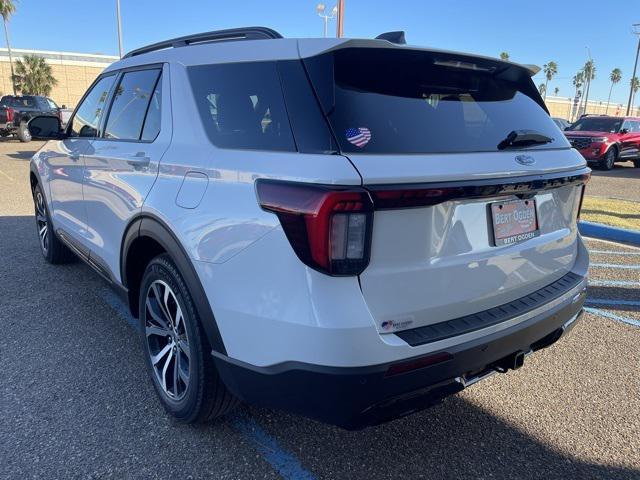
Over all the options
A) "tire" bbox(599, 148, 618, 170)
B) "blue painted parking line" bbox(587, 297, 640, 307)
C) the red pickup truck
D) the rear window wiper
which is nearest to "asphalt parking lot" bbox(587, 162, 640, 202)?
"tire" bbox(599, 148, 618, 170)

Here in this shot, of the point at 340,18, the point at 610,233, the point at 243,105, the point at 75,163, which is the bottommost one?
the point at 610,233

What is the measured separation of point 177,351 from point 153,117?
1292mm

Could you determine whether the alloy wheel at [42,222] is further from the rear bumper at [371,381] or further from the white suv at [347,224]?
the rear bumper at [371,381]

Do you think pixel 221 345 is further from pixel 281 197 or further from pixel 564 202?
pixel 564 202

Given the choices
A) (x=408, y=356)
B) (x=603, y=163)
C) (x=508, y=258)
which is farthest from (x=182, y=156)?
(x=603, y=163)

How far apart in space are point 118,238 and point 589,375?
3066 mm

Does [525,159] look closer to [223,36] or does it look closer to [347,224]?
[347,224]

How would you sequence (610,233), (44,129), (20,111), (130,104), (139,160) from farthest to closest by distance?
(20,111) < (610,233) < (44,129) < (130,104) < (139,160)

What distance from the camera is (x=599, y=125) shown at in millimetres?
18000

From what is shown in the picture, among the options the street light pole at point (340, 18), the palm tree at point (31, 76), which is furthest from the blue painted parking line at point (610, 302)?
the palm tree at point (31, 76)

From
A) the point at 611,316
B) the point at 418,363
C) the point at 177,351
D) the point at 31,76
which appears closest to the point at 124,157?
the point at 177,351

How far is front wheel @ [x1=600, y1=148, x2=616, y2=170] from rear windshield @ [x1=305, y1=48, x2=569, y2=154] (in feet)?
54.2

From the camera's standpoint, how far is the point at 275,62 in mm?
2104

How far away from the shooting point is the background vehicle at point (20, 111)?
19.3 metres
